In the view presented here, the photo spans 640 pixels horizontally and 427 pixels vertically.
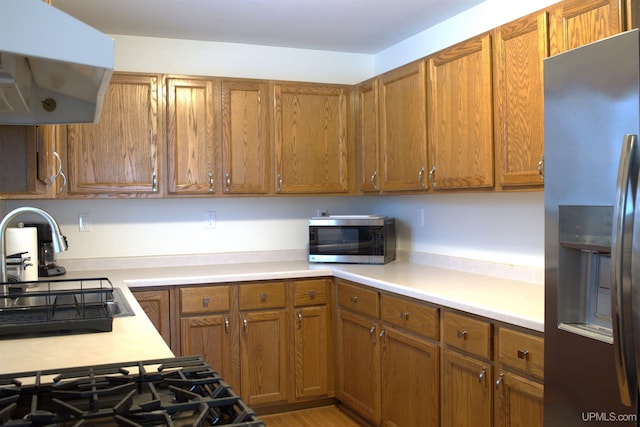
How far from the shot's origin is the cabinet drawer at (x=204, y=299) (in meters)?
3.37

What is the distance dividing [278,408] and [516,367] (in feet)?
6.19

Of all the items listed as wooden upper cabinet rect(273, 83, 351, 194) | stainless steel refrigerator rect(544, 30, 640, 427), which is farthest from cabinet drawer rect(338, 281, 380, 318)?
stainless steel refrigerator rect(544, 30, 640, 427)

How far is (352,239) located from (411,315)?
1.09 metres

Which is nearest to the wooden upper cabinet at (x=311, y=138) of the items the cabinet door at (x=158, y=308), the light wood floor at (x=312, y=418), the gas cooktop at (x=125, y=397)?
the cabinet door at (x=158, y=308)

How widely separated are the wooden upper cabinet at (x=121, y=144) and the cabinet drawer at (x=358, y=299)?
1262mm

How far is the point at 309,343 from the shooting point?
3.62 m

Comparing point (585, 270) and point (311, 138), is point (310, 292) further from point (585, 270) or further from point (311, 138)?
point (585, 270)

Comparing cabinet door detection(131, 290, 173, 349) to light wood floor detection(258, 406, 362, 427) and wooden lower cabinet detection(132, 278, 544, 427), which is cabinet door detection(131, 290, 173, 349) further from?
light wood floor detection(258, 406, 362, 427)

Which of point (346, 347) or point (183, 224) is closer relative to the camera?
point (346, 347)

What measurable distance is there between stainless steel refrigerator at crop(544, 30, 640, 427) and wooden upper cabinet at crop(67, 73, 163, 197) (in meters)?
2.42

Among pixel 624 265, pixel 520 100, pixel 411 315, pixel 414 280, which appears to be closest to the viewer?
pixel 624 265

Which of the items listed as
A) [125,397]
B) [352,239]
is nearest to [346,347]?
[352,239]

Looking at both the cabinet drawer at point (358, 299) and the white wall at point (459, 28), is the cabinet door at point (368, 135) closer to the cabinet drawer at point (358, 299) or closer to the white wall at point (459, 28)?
the white wall at point (459, 28)

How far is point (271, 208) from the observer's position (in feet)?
13.7
